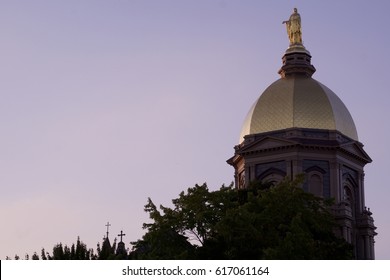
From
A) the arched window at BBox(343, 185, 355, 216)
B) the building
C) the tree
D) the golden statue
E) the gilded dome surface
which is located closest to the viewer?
the tree

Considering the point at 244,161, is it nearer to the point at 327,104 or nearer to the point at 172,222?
the point at 327,104

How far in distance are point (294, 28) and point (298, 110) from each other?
13.7m

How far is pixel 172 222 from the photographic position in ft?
157

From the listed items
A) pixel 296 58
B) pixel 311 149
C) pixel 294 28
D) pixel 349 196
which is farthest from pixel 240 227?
pixel 294 28

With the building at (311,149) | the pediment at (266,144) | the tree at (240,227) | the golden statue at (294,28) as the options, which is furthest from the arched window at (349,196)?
the tree at (240,227)

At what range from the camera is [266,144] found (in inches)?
3061

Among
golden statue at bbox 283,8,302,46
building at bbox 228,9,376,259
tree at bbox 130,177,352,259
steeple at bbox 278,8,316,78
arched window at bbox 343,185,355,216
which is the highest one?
golden statue at bbox 283,8,302,46

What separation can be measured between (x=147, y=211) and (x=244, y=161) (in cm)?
3005

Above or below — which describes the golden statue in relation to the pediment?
above

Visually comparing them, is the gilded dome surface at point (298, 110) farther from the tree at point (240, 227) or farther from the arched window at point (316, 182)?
the tree at point (240, 227)

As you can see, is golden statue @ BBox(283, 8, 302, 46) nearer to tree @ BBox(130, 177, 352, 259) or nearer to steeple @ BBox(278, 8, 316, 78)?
steeple @ BBox(278, 8, 316, 78)

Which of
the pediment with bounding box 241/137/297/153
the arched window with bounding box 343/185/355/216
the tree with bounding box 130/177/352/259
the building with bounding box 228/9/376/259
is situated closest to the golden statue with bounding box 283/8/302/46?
the building with bounding box 228/9/376/259

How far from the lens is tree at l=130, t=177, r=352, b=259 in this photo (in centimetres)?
4394
